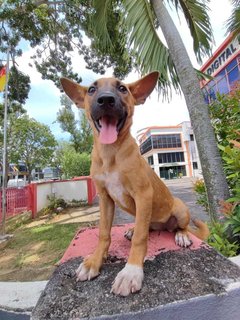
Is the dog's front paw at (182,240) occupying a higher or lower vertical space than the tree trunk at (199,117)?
lower

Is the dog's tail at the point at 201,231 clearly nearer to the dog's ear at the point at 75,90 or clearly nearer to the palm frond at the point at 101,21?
the dog's ear at the point at 75,90

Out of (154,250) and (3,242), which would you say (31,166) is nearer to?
(3,242)

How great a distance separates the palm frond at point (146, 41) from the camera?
149 inches

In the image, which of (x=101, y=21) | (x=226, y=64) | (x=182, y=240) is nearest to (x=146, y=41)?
(x=101, y=21)

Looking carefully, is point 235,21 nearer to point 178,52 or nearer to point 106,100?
point 178,52

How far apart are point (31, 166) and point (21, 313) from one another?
32853 millimetres

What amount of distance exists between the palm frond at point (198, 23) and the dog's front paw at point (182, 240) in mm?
3513

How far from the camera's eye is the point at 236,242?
8.80 ft

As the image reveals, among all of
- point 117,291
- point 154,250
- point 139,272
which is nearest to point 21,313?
point 117,291

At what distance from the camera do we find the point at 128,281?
53.4 inches

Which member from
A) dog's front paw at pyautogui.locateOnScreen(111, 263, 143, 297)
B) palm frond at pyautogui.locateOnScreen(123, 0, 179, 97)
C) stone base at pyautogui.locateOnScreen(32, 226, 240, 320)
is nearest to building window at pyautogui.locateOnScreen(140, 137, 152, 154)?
palm frond at pyautogui.locateOnScreen(123, 0, 179, 97)

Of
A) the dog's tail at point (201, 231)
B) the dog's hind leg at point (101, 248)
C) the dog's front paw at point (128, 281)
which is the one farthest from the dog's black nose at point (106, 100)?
the dog's tail at point (201, 231)

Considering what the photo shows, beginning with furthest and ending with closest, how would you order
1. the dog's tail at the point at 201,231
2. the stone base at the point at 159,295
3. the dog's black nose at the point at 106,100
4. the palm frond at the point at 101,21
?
the palm frond at the point at 101,21 → the dog's tail at the point at 201,231 → the dog's black nose at the point at 106,100 → the stone base at the point at 159,295

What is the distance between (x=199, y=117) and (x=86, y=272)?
2485mm
